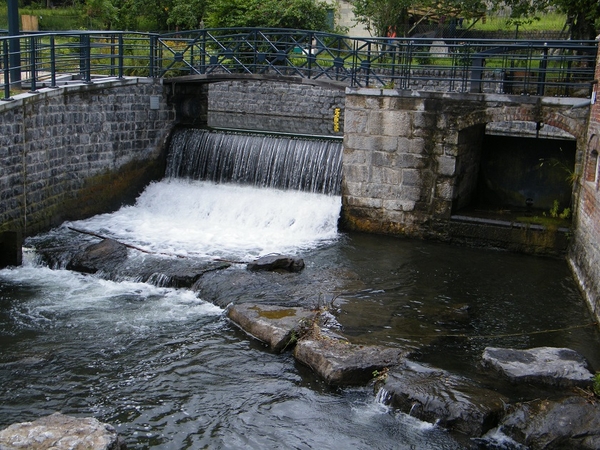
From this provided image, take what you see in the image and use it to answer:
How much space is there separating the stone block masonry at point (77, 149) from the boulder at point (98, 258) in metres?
1.19

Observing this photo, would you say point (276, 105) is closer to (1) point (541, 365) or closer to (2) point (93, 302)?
(2) point (93, 302)

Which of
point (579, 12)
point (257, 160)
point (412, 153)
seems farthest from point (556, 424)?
point (579, 12)

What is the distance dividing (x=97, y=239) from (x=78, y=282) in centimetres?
209

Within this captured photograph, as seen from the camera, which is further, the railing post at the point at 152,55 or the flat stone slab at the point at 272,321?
the railing post at the point at 152,55

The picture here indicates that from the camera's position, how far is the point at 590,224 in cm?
1212

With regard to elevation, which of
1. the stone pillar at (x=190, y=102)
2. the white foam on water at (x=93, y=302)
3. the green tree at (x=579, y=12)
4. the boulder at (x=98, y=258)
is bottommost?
the white foam on water at (x=93, y=302)

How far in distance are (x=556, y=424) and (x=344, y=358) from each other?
252 cm

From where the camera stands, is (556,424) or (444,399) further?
(444,399)

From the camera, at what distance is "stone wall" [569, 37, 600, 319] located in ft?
37.3

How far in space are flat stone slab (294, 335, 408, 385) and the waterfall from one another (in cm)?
699

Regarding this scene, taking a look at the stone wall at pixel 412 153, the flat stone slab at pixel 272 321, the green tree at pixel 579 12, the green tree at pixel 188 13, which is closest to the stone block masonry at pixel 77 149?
the flat stone slab at pixel 272 321

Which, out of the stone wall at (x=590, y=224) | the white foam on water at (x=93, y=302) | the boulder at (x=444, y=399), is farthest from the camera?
the stone wall at (x=590, y=224)

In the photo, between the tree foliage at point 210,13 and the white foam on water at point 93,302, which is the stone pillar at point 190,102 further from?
the tree foliage at point 210,13

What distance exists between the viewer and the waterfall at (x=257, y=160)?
54.1 feet
